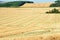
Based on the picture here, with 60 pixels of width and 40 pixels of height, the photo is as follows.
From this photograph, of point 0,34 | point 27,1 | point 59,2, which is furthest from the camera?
point 27,1

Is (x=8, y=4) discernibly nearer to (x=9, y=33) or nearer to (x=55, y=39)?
(x=9, y=33)

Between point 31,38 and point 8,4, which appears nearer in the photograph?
point 31,38

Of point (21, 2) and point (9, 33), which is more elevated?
point (9, 33)

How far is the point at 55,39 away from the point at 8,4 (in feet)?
89.3

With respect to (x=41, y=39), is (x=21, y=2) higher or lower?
lower

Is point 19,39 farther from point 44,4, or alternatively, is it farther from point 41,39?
point 44,4

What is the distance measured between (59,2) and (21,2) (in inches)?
284

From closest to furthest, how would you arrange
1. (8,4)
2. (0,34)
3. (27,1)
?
(0,34), (8,4), (27,1)

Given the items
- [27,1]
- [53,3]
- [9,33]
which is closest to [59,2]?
[53,3]

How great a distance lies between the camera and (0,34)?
35.5ft

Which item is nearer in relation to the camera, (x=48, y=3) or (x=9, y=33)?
(x=9, y=33)

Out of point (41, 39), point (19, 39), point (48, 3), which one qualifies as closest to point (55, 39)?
point (41, 39)

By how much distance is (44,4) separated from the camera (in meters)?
35.2

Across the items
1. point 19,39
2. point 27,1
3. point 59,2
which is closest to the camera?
point 19,39
